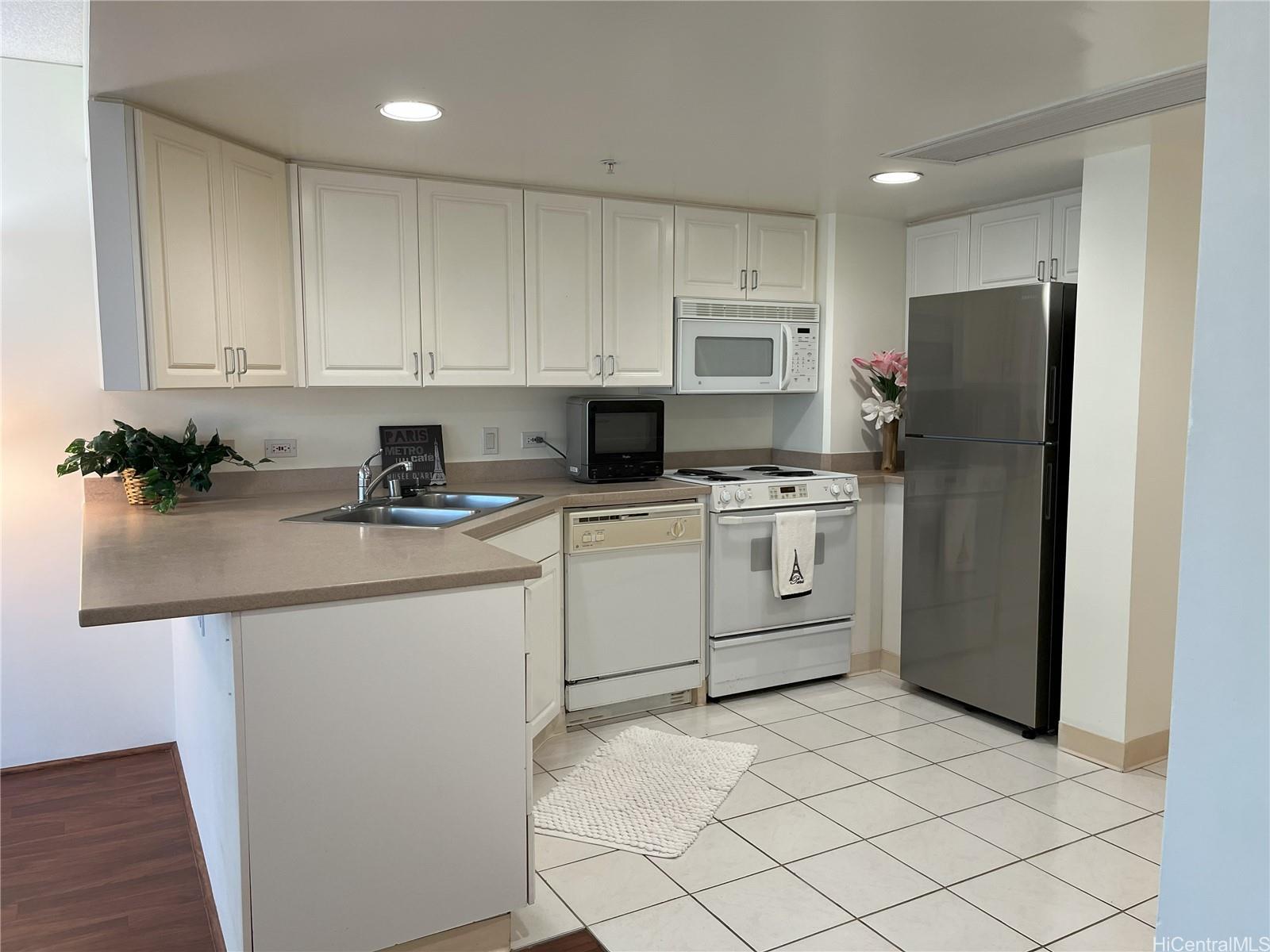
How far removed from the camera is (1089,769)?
3.29 metres

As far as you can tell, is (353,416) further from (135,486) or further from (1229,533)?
(1229,533)

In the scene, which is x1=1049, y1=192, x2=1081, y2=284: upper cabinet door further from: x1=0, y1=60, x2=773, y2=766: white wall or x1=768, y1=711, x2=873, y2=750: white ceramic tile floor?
x1=0, y1=60, x2=773, y2=766: white wall

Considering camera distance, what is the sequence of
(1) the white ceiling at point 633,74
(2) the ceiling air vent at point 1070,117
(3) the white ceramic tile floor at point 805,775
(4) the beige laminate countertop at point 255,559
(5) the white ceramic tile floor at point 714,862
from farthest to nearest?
1. (3) the white ceramic tile floor at point 805,775
2. (5) the white ceramic tile floor at point 714,862
3. (2) the ceiling air vent at point 1070,117
4. (1) the white ceiling at point 633,74
5. (4) the beige laminate countertop at point 255,559

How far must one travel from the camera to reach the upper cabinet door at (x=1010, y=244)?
3818 millimetres

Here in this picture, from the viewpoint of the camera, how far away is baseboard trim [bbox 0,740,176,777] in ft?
10.8

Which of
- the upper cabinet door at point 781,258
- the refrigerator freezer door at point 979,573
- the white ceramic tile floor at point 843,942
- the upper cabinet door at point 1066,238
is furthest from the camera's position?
the upper cabinet door at point 781,258

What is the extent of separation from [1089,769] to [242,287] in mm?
3386

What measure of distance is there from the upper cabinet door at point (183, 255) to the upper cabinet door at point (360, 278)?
402 mm

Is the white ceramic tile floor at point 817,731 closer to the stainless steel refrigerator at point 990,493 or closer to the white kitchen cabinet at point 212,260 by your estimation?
the stainless steel refrigerator at point 990,493

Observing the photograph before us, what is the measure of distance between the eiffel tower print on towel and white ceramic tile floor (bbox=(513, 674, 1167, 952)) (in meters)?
0.68

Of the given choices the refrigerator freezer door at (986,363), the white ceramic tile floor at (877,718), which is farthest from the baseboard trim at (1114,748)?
the refrigerator freezer door at (986,363)

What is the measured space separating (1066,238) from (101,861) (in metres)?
4.08

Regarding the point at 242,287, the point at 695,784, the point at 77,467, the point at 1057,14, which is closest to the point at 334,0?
the point at 242,287

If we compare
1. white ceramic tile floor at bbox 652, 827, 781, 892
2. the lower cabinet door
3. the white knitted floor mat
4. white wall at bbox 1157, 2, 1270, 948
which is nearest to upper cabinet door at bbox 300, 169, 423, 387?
the lower cabinet door
